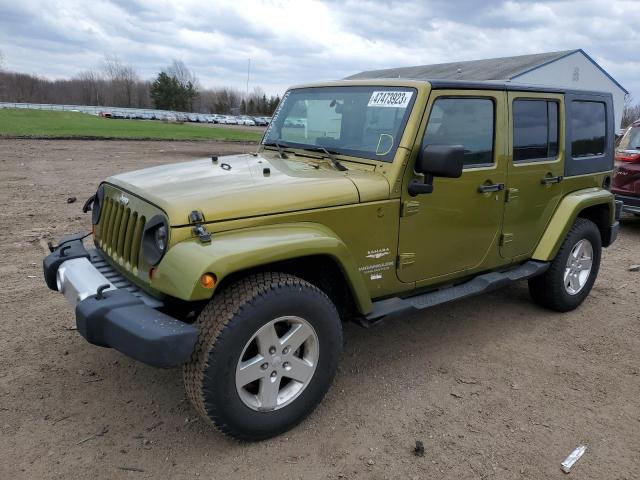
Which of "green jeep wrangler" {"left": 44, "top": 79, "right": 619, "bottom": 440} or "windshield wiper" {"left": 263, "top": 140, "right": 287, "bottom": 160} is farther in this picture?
"windshield wiper" {"left": 263, "top": 140, "right": 287, "bottom": 160}

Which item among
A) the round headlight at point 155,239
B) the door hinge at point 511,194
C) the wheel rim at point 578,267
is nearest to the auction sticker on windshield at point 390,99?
the door hinge at point 511,194

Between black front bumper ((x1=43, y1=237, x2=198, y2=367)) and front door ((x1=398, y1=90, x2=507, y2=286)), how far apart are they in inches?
62.1

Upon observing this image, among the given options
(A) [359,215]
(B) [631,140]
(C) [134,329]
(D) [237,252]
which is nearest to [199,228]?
(D) [237,252]

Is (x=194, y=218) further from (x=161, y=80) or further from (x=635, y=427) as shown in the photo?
(x=161, y=80)

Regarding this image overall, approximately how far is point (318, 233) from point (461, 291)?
148cm

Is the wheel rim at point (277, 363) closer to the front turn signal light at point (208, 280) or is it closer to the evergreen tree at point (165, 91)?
the front turn signal light at point (208, 280)

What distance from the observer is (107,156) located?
15523mm

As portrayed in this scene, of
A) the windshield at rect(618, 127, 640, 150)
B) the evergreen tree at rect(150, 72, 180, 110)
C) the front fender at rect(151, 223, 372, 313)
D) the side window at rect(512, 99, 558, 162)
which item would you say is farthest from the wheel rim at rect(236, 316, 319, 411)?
the evergreen tree at rect(150, 72, 180, 110)

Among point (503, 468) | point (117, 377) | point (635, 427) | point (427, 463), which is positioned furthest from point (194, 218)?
point (635, 427)

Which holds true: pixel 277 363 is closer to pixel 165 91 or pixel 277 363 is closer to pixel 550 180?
pixel 550 180

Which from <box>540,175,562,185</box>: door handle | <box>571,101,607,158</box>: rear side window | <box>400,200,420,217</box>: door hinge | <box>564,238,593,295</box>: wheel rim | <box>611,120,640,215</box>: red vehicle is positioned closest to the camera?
<box>400,200,420,217</box>: door hinge

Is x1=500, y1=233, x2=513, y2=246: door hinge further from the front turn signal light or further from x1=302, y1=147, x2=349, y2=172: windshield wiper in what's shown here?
the front turn signal light

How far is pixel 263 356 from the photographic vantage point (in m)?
2.80

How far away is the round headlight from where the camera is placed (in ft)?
8.80
